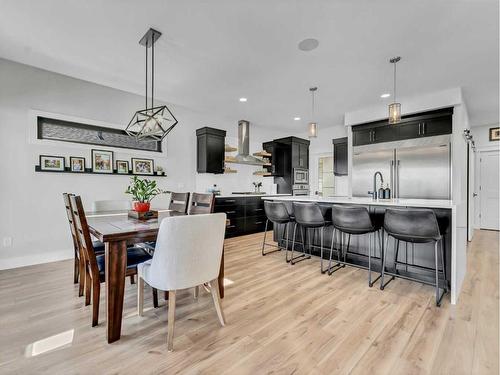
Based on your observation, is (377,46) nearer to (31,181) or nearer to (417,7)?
(417,7)

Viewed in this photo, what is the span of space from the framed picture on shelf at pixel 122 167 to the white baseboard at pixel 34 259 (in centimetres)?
144

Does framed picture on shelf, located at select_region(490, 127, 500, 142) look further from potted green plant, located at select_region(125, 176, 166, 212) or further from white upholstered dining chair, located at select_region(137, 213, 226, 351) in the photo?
potted green plant, located at select_region(125, 176, 166, 212)

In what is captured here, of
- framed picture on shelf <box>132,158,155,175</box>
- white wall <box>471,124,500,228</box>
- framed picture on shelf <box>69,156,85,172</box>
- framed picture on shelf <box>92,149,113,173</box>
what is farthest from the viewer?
white wall <box>471,124,500,228</box>

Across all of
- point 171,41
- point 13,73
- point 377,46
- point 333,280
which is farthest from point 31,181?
point 377,46

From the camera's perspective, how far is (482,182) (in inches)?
244

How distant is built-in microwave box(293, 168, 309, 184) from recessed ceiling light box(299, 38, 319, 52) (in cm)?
401

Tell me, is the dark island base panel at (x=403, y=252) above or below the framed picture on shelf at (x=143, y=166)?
below

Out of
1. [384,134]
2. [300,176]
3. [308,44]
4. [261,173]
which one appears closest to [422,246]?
[308,44]

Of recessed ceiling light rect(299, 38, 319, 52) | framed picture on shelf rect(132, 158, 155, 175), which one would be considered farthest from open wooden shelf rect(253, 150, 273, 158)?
recessed ceiling light rect(299, 38, 319, 52)

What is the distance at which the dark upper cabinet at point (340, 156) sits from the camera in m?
6.18

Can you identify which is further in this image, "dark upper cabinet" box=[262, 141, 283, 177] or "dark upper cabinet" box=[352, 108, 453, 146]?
"dark upper cabinet" box=[262, 141, 283, 177]

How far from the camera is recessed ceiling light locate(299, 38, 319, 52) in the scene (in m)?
2.71

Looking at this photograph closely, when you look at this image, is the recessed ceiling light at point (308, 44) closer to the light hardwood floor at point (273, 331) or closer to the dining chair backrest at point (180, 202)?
the dining chair backrest at point (180, 202)

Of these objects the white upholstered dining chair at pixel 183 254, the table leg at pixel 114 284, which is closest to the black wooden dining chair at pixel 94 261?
the table leg at pixel 114 284
